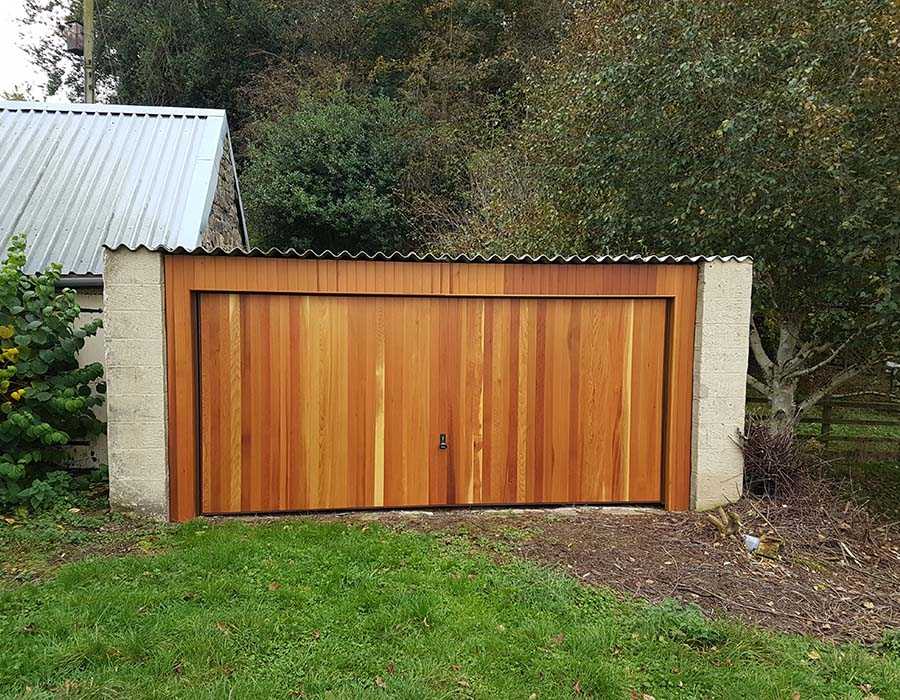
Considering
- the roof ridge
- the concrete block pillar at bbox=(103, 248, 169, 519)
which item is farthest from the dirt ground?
the roof ridge

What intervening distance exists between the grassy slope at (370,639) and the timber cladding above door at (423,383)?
1.01 meters

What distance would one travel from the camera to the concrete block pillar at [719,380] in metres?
4.66

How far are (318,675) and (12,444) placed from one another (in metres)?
3.37

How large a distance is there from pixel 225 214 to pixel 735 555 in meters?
7.50

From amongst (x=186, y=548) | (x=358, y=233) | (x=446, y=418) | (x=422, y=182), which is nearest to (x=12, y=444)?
(x=186, y=548)

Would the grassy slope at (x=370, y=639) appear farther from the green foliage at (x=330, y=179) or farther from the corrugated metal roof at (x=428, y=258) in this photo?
the green foliage at (x=330, y=179)

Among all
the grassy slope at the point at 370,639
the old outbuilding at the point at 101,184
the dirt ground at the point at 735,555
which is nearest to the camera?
the grassy slope at the point at 370,639

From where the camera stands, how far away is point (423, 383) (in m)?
4.69

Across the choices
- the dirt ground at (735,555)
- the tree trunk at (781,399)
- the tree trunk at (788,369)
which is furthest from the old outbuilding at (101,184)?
the tree trunk at (781,399)

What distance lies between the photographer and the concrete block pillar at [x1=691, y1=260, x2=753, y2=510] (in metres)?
4.66

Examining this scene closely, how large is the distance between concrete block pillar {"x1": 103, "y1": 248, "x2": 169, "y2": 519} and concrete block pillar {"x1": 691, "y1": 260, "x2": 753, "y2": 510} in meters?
4.02

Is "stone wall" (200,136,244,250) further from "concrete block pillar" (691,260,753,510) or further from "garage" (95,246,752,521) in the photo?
"concrete block pillar" (691,260,753,510)

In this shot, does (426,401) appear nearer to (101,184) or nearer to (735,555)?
(735,555)

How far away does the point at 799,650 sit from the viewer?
2.95 m
